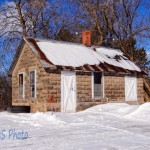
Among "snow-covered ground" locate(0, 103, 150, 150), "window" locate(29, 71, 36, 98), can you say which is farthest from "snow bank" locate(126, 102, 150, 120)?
"window" locate(29, 71, 36, 98)

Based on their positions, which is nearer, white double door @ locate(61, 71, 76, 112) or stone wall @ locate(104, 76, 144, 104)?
white double door @ locate(61, 71, 76, 112)

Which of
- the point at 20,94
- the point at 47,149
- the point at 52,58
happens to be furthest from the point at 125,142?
the point at 20,94

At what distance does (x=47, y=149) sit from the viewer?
847cm

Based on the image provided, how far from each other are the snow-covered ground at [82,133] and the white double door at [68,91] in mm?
4303

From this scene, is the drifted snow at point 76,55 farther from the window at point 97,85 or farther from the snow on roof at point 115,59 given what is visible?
the window at point 97,85

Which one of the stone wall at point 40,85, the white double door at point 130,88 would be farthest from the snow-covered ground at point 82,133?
the white double door at point 130,88

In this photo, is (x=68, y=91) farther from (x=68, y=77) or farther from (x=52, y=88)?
(x=52, y=88)

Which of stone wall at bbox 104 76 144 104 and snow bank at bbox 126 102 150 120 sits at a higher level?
stone wall at bbox 104 76 144 104

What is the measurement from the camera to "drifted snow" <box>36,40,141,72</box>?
21.1m

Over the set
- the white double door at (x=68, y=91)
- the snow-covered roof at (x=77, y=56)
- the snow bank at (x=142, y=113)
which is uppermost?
the snow-covered roof at (x=77, y=56)

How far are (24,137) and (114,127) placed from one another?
3.95m

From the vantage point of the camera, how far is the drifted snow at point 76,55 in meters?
21.1

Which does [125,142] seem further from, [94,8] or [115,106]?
[94,8]

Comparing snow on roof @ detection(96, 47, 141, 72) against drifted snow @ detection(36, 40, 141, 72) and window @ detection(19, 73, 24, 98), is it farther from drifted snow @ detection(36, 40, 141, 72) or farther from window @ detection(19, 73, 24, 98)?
window @ detection(19, 73, 24, 98)
